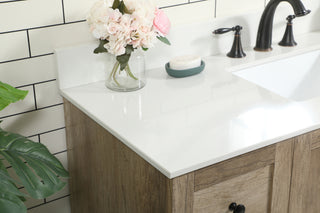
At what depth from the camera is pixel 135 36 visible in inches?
Result: 57.5

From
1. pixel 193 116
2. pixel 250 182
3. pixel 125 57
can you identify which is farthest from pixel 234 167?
pixel 125 57

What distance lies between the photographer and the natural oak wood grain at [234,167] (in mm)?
1225

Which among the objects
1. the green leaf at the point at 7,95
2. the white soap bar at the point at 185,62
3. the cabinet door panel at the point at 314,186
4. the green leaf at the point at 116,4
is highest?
the green leaf at the point at 116,4

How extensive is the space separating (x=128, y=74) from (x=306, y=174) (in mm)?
588

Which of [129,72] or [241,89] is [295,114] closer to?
[241,89]

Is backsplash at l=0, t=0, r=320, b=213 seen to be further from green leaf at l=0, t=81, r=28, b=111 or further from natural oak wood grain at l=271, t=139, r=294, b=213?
natural oak wood grain at l=271, t=139, r=294, b=213

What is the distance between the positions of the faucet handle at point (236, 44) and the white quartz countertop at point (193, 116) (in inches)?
5.3

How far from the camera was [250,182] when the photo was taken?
4.34ft

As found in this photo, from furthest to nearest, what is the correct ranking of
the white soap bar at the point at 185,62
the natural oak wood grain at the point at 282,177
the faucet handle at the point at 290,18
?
the faucet handle at the point at 290,18
the white soap bar at the point at 185,62
the natural oak wood grain at the point at 282,177

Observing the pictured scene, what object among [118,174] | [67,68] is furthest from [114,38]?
[118,174]

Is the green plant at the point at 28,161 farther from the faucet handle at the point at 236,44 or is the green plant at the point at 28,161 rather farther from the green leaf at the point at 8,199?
the faucet handle at the point at 236,44

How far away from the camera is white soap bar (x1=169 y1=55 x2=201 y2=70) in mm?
1650

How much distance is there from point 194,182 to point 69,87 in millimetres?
584

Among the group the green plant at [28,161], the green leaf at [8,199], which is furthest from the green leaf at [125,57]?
the green leaf at [8,199]
